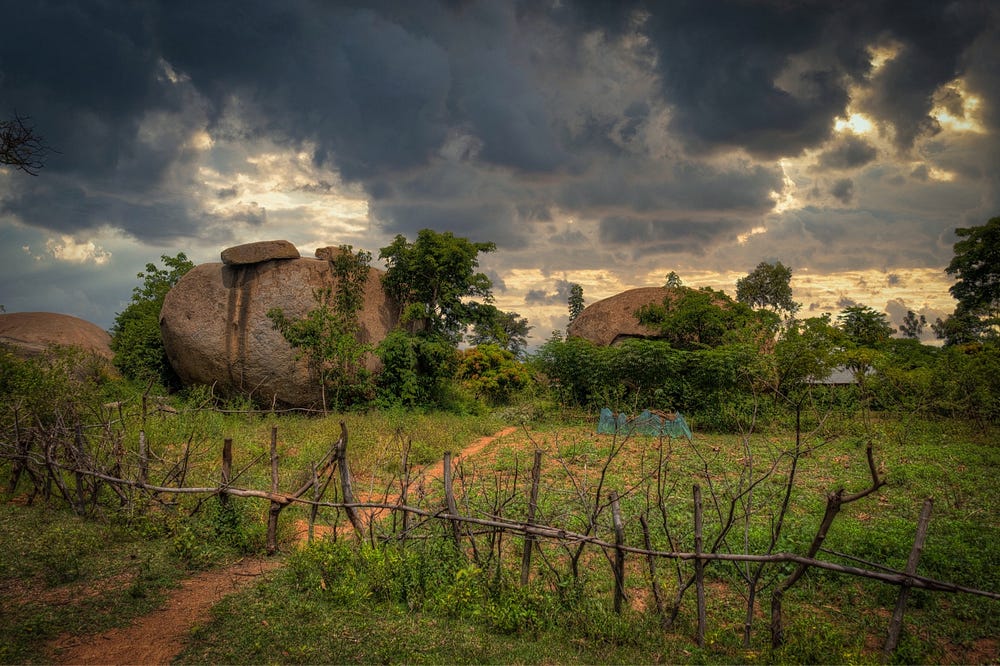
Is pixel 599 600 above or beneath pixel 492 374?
beneath

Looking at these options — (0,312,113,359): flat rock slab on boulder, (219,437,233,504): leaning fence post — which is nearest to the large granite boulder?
(0,312,113,359): flat rock slab on boulder

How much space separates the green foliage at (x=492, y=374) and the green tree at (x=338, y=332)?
13.6ft

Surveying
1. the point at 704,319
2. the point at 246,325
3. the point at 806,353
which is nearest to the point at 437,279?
the point at 246,325

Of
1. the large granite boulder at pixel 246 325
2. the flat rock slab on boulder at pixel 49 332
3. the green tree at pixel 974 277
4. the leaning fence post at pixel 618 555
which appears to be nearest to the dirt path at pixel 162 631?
the leaning fence post at pixel 618 555

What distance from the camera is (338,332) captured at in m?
15.9

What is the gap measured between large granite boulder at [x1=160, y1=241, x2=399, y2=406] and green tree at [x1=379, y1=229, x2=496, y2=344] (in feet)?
6.07

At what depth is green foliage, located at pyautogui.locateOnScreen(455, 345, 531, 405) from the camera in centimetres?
1952

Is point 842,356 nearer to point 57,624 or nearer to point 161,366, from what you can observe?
point 57,624

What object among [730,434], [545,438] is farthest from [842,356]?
[545,438]

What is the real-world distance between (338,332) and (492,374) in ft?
20.1

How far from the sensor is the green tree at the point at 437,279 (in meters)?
17.1

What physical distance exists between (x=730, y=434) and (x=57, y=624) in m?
Result: 13.2

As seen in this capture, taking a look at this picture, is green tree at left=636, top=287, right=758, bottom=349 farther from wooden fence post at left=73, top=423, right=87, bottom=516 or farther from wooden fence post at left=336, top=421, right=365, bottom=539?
wooden fence post at left=73, top=423, right=87, bottom=516

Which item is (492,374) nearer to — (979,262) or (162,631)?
(162,631)
